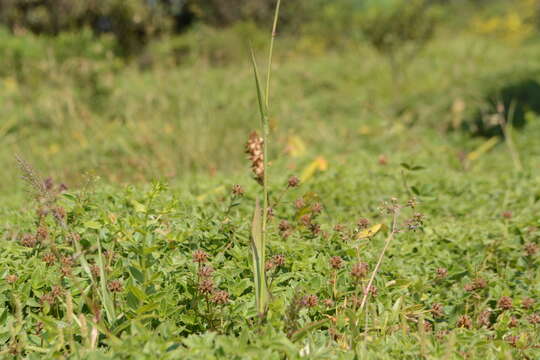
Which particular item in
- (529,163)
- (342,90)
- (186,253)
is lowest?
(342,90)

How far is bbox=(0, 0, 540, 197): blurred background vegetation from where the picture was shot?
4836 millimetres

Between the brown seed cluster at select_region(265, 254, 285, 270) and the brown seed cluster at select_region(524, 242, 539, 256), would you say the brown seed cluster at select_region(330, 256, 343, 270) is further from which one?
the brown seed cluster at select_region(524, 242, 539, 256)

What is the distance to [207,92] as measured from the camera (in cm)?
605

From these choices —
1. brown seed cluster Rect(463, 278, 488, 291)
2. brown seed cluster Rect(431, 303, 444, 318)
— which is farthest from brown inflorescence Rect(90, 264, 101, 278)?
brown seed cluster Rect(463, 278, 488, 291)

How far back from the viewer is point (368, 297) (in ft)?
5.60

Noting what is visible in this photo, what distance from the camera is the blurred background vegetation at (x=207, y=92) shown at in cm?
484

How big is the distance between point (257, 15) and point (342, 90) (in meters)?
7.54

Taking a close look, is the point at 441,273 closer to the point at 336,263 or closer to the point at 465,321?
the point at 465,321

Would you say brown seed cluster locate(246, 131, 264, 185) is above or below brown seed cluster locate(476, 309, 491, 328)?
above

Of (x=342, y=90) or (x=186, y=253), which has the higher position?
(x=186, y=253)

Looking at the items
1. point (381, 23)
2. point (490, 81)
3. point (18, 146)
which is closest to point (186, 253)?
point (18, 146)

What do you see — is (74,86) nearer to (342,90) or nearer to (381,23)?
(342,90)

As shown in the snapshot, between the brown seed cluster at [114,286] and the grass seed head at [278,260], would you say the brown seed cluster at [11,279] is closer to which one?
the brown seed cluster at [114,286]

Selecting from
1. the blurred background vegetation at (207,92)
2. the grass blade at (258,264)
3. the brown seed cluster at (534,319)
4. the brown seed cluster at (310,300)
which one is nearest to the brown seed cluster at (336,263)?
the brown seed cluster at (310,300)
